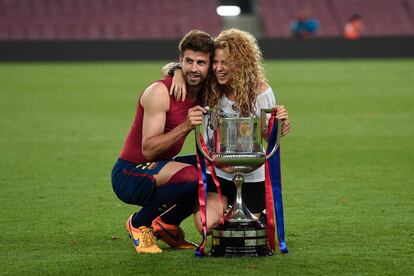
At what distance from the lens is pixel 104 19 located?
42500 mm

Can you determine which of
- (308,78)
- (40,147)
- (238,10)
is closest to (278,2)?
(238,10)

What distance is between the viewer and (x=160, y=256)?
250 inches

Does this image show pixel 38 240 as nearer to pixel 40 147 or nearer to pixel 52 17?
pixel 40 147

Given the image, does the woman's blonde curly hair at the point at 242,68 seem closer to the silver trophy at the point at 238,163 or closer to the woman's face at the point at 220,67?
the woman's face at the point at 220,67

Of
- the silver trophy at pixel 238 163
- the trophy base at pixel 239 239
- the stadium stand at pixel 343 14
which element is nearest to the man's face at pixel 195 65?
the silver trophy at pixel 238 163

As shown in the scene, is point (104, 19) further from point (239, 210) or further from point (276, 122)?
point (239, 210)

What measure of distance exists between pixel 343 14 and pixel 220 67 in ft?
126

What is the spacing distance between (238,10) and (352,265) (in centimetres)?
4100

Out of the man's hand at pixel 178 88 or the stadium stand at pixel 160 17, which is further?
the stadium stand at pixel 160 17

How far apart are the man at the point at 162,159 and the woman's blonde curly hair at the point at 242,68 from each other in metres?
0.11

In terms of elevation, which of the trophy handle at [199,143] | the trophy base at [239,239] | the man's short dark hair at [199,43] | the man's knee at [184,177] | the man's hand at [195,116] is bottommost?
the trophy base at [239,239]

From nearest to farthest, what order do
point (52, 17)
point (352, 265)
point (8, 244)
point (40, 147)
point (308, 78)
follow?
point (352, 265), point (8, 244), point (40, 147), point (308, 78), point (52, 17)

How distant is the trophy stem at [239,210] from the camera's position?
20.3ft

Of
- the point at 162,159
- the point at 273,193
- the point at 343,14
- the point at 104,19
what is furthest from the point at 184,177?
the point at 343,14
